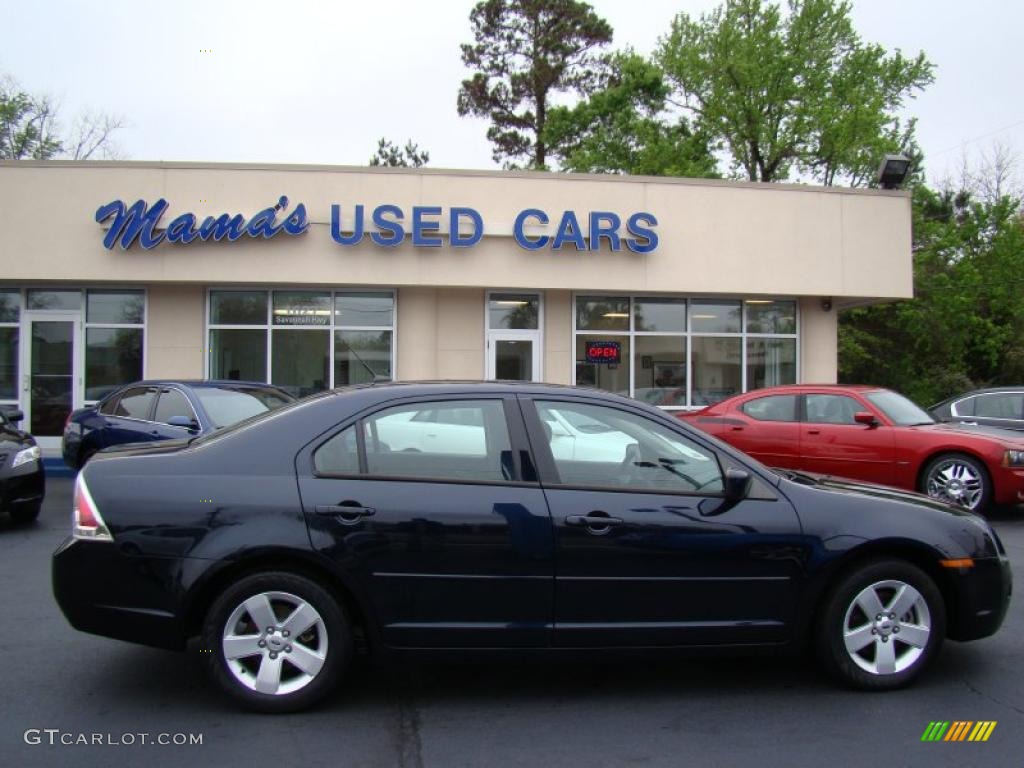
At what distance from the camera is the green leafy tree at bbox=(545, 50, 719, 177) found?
103 ft

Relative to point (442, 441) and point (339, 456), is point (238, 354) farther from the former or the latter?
point (442, 441)

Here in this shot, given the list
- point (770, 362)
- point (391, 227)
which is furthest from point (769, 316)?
point (391, 227)

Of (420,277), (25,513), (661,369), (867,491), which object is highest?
(420,277)

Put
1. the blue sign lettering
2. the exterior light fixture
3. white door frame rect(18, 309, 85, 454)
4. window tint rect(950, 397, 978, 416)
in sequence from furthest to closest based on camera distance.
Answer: the exterior light fixture
white door frame rect(18, 309, 85, 454)
the blue sign lettering
window tint rect(950, 397, 978, 416)

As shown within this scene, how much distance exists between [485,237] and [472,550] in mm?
11336

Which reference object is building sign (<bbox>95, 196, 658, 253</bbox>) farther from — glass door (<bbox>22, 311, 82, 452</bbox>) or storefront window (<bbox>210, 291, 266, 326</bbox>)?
glass door (<bbox>22, 311, 82, 452</bbox>)

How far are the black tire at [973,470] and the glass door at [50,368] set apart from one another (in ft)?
44.1

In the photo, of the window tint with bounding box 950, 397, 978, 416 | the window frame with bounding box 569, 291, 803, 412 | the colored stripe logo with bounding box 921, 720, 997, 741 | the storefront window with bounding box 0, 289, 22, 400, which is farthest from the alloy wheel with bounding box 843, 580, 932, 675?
the storefront window with bounding box 0, 289, 22, 400

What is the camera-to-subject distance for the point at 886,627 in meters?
4.18

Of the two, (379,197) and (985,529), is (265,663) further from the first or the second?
(379,197)

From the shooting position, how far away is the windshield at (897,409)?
387 inches

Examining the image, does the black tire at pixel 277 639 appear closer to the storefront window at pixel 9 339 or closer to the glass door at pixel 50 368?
the glass door at pixel 50 368

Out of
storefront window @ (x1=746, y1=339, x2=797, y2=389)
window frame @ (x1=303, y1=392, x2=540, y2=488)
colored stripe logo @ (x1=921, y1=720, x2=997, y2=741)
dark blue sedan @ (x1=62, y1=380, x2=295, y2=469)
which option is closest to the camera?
colored stripe logo @ (x1=921, y1=720, x2=997, y2=741)

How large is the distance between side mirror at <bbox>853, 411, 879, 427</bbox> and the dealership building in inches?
236
